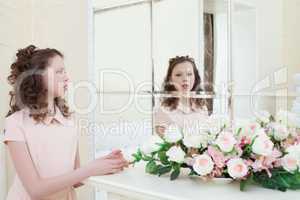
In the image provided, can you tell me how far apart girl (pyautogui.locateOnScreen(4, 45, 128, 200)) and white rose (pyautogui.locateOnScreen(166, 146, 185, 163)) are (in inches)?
8.3

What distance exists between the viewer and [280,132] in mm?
1033

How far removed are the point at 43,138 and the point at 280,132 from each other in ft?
2.51

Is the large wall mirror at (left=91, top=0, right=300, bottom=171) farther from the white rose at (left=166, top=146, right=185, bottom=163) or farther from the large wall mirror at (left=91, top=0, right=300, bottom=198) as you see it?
the white rose at (left=166, top=146, right=185, bottom=163)

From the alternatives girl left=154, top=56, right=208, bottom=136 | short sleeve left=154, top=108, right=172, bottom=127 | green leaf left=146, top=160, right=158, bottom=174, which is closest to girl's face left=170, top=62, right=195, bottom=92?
girl left=154, top=56, right=208, bottom=136

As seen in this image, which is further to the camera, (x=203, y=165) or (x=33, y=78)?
(x=33, y=78)

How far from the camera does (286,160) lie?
0.94m

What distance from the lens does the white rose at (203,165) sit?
3.21ft

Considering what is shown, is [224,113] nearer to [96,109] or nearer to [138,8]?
[138,8]

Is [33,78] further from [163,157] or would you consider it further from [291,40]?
[291,40]

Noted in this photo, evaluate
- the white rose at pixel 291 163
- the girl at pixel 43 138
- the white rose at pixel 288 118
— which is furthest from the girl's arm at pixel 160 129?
the white rose at pixel 291 163

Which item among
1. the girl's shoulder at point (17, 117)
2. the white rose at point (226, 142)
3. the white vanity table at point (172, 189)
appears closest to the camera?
the white vanity table at point (172, 189)

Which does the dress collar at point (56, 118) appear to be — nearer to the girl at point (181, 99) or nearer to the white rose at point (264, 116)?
the girl at point (181, 99)

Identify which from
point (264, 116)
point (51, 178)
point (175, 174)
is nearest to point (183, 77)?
point (264, 116)

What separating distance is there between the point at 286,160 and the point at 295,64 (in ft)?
1.03
